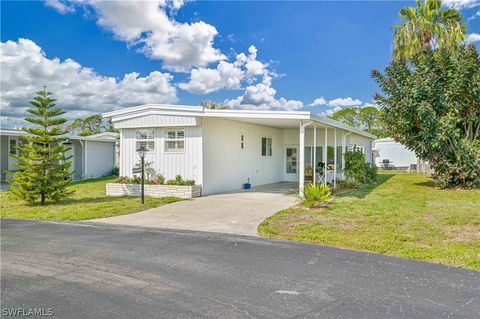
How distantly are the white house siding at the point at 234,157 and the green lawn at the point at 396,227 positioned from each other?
179 inches

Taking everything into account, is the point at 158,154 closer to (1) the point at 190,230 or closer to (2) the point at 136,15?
(2) the point at 136,15

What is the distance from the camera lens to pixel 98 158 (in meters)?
22.5

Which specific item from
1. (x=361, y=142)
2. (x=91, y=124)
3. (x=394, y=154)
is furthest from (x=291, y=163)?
(x=91, y=124)

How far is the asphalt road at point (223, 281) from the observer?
11.0ft

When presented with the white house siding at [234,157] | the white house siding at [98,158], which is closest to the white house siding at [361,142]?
the white house siding at [234,157]

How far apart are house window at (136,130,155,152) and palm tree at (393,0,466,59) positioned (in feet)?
42.5

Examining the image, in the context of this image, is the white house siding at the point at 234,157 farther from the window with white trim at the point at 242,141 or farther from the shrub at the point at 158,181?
the shrub at the point at 158,181

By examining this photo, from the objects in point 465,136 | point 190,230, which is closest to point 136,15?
point 190,230

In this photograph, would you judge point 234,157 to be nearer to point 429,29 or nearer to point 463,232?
point 463,232

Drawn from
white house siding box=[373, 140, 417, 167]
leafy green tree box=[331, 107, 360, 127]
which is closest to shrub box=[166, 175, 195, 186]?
white house siding box=[373, 140, 417, 167]

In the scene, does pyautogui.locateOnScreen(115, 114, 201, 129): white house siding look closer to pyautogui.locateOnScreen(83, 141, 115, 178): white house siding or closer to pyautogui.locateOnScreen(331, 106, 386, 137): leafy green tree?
pyautogui.locateOnScreen(83, 141, 115, 178): white house siding

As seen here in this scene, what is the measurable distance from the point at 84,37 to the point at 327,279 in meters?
15.2

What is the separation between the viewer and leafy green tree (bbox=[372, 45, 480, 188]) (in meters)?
12.6

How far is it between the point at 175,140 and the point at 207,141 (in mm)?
1256
